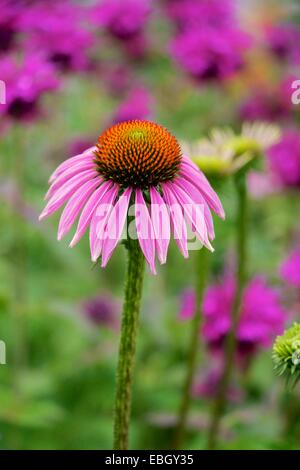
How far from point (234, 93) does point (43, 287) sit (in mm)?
924

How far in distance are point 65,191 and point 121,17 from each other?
3.70 feet

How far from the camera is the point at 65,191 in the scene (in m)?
0.69

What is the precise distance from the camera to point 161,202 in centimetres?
67

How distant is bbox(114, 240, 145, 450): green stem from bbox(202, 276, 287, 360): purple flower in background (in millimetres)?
454

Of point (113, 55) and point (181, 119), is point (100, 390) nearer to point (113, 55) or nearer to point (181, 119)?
point (181, 119)

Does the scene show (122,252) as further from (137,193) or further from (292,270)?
(137,193)

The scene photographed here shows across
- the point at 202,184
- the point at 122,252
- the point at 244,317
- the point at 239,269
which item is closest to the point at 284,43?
the point at 122,252

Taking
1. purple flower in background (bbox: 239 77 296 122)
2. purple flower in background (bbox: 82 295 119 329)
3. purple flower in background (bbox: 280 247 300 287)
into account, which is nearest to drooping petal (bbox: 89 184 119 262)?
Result: purple flower in background (bbox: 280 247 300 287)

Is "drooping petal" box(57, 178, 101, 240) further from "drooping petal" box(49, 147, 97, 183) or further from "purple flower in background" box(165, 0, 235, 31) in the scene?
"purple flower in background" box(165, 0, 235, 31)

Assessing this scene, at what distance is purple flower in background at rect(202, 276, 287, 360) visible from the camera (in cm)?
119

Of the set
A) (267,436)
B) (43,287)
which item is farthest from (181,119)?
(267,436)

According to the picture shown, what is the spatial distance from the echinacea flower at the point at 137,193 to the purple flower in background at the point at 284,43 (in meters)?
1.44

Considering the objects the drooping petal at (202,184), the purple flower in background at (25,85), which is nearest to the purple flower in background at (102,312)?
the purple flower in background at (25,85)

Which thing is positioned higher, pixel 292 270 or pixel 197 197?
pixel 292 270
